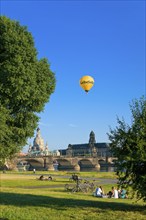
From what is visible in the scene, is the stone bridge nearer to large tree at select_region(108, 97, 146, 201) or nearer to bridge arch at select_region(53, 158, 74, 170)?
bridge arch at select_region(53, 158, 74, 170)

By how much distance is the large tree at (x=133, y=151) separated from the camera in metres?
16.9

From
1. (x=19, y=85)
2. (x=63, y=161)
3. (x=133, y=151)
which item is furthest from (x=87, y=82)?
(x=63, y=161)

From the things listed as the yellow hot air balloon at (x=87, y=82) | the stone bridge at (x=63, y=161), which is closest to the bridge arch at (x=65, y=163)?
the stone bridge at (x=63, y=161)

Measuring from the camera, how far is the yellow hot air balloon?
35.6m

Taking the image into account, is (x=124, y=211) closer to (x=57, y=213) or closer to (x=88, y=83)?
(x=57, y=213)

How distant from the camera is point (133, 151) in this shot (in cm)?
1727

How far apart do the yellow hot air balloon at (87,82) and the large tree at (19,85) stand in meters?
3.95

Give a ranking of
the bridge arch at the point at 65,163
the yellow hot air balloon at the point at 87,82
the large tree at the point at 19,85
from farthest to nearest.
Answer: the bridge arch at the point at 65,163
the yellow hot air balloon at the point at 87,82
the large tree at the point at 19,85

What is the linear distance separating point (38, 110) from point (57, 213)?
14152mm

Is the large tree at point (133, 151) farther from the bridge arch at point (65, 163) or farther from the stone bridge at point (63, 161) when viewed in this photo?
the bridge arch at point (65, 163)

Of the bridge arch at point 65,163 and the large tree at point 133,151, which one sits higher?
the bridge arch at point 65,163

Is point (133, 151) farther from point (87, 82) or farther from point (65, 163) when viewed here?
point (65, 163)

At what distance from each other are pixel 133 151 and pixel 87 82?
1891 cm

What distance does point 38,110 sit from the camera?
102 feet
